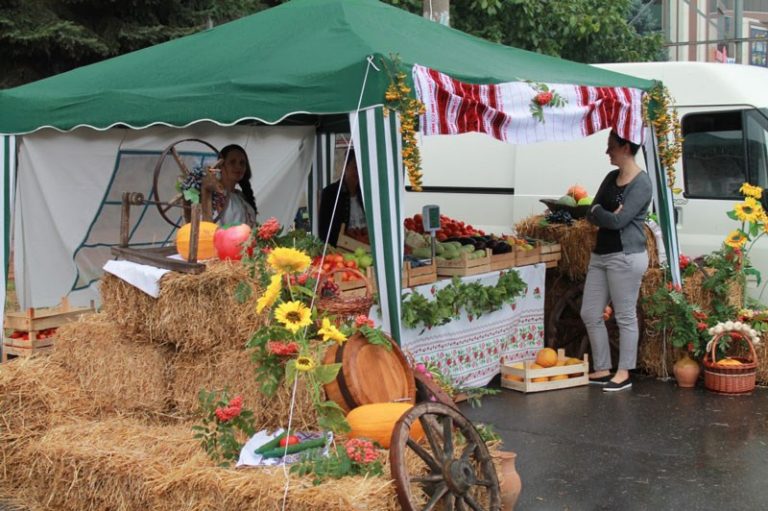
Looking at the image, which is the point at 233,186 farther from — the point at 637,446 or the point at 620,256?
the point at 637,446

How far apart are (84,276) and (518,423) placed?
13.9 ft

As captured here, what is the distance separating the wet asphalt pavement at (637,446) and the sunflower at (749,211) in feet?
4.50

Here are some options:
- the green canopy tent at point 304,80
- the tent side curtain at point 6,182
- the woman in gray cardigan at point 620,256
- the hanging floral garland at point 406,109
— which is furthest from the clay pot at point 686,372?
the tent side curtain at point 6,182

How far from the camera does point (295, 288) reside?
17.6 ft

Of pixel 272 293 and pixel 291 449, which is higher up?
pixel 272 293

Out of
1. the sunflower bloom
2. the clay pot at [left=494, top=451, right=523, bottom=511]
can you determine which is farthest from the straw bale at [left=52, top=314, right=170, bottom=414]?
the clay pot at [left=494, top=451, right=523, bottom=511]

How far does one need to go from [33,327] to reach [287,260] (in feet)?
14.4

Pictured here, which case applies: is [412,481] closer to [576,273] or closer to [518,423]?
[518,423]

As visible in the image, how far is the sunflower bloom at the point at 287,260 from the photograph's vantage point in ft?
16.8

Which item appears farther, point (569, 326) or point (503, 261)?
point (569, 326)

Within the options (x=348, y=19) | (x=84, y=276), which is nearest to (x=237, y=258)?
(x=348, y=19)

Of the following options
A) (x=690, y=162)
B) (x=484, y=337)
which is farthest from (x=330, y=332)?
(x=690, y=162)

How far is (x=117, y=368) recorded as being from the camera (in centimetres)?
595

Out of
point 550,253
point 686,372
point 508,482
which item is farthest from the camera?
point 550,253
